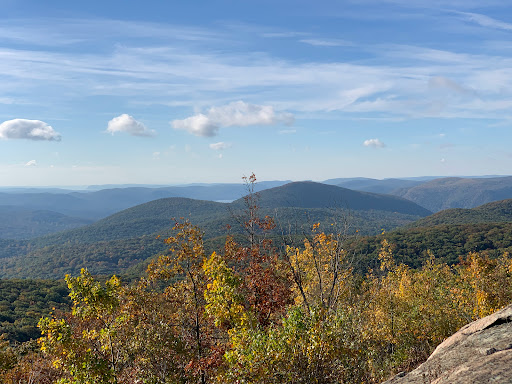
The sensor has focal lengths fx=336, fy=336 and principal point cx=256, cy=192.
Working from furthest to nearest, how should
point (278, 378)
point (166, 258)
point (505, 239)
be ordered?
1. point (505, 239)
2. point (166, 258)
3. point (278, 378)

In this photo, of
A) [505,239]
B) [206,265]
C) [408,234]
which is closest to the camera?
[206,265]

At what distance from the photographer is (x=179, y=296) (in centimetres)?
1944

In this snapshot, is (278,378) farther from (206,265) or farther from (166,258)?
(166,258)

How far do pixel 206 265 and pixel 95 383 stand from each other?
6104 millimetres

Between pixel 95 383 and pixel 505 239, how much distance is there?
563 ft

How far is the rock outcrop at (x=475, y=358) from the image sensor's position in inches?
367

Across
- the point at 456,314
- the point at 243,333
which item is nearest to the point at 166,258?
the point at 243,333

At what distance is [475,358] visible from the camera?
36.1 ft

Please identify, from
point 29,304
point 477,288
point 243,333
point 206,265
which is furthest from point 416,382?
point 29,304

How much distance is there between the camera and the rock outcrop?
9312 millimetres

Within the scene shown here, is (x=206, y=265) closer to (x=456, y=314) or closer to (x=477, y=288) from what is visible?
(x=477, y=288)

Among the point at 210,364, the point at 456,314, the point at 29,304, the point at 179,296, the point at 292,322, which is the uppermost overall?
the point at 292,322

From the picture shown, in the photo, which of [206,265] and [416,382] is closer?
[416,382]

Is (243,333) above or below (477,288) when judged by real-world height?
above
